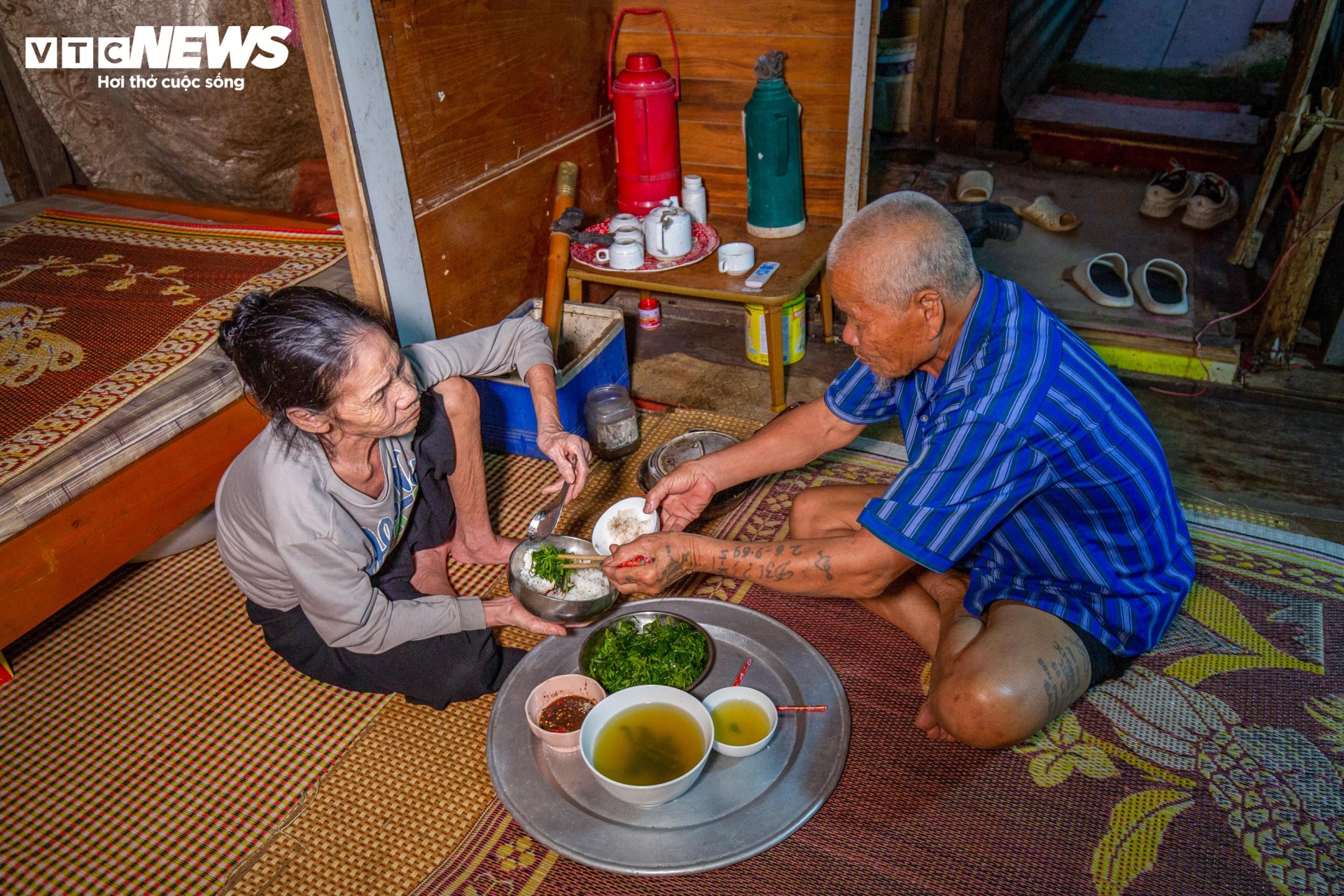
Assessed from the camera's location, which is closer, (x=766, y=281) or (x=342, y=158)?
(x=342, y=158)

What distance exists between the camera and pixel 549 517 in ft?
7.98

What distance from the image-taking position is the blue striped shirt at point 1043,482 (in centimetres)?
174

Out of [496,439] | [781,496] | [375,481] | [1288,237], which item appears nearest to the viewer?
[375,481]

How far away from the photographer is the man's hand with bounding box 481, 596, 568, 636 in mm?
2146

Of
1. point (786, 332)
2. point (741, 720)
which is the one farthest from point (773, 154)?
point (741, 720)

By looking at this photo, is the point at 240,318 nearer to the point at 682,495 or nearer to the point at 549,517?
the point at 549,517

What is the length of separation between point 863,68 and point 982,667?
2.48 metres

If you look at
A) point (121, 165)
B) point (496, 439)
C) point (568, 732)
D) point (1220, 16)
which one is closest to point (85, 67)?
point (121, 165)

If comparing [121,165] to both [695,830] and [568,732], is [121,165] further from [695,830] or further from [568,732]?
[695,830]

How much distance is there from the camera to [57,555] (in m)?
2.38

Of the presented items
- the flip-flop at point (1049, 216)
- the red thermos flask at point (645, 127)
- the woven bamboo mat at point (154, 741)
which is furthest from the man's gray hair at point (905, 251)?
the flip-flop at point (1049, 216)

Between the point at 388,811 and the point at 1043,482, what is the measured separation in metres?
1.63

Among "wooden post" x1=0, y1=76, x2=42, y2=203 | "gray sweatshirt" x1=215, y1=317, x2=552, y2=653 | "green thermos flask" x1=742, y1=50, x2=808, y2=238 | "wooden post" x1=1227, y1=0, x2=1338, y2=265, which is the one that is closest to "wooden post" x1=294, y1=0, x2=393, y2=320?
"gray sweatshirt" x1=215, y1=317, x2=552, y2=653

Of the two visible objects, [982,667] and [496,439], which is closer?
[982,667]
